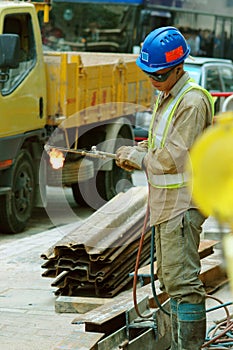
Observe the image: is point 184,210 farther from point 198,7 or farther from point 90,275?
point 198,7

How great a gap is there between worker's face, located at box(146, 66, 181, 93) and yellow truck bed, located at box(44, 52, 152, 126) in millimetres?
6301

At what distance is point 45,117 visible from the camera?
36.6ft

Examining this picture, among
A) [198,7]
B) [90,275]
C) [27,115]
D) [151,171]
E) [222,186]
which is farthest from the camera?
[198,7]

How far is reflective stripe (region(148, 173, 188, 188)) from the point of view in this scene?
4.58m

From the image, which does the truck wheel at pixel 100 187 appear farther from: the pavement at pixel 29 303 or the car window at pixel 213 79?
the car window at pixel 213 79

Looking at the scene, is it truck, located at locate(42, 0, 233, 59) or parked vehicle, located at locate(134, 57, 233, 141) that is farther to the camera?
truck, located at locate(42, 0, 233, 59)

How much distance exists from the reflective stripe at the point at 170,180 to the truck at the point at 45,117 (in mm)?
5164

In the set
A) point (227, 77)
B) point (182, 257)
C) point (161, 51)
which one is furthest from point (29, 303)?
point (227, 77)

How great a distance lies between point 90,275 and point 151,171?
2440 millimetres

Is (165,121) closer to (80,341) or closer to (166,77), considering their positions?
(166,77)

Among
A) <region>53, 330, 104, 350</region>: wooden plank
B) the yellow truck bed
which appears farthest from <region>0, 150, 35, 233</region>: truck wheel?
<region>53, 330, 104, 350</region>: wooden plank

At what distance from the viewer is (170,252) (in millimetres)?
4656

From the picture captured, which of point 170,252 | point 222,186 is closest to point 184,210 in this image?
point 170,252

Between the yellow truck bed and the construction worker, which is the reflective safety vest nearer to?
the construction worker
